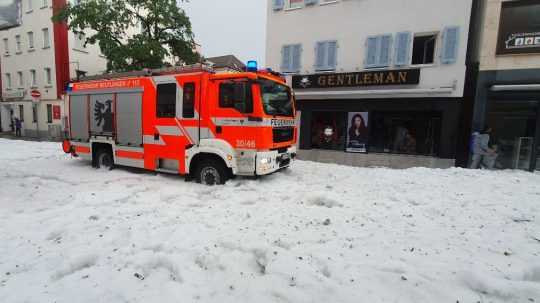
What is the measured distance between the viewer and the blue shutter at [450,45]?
10.2 m

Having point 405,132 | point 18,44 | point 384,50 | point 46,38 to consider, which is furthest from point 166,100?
point 18,44

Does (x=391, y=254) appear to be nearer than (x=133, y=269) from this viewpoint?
No

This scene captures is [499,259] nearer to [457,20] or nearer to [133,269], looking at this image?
[133,269]

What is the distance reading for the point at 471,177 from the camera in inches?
320

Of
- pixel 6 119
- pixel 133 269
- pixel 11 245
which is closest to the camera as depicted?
pixel 133 269

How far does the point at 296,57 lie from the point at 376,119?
4918mm

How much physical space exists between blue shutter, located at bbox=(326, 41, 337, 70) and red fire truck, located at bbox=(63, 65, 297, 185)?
18.9 feet

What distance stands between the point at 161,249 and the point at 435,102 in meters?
11.5

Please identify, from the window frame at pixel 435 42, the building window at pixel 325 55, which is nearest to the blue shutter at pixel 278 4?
the building window at pixel 325 55

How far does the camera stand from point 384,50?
1119 centimetres

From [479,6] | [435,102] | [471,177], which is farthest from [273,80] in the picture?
[479,6]

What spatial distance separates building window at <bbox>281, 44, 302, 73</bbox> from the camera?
502 inches

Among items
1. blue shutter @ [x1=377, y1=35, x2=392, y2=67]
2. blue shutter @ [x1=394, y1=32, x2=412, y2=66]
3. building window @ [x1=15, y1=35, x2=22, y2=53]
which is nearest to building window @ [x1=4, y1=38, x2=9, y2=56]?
building window @ [x1=15, y1=35, x2=22, y2=53]

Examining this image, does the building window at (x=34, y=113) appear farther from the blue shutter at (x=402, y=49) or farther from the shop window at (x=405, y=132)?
the blue shutter at (x=402, y=49)
